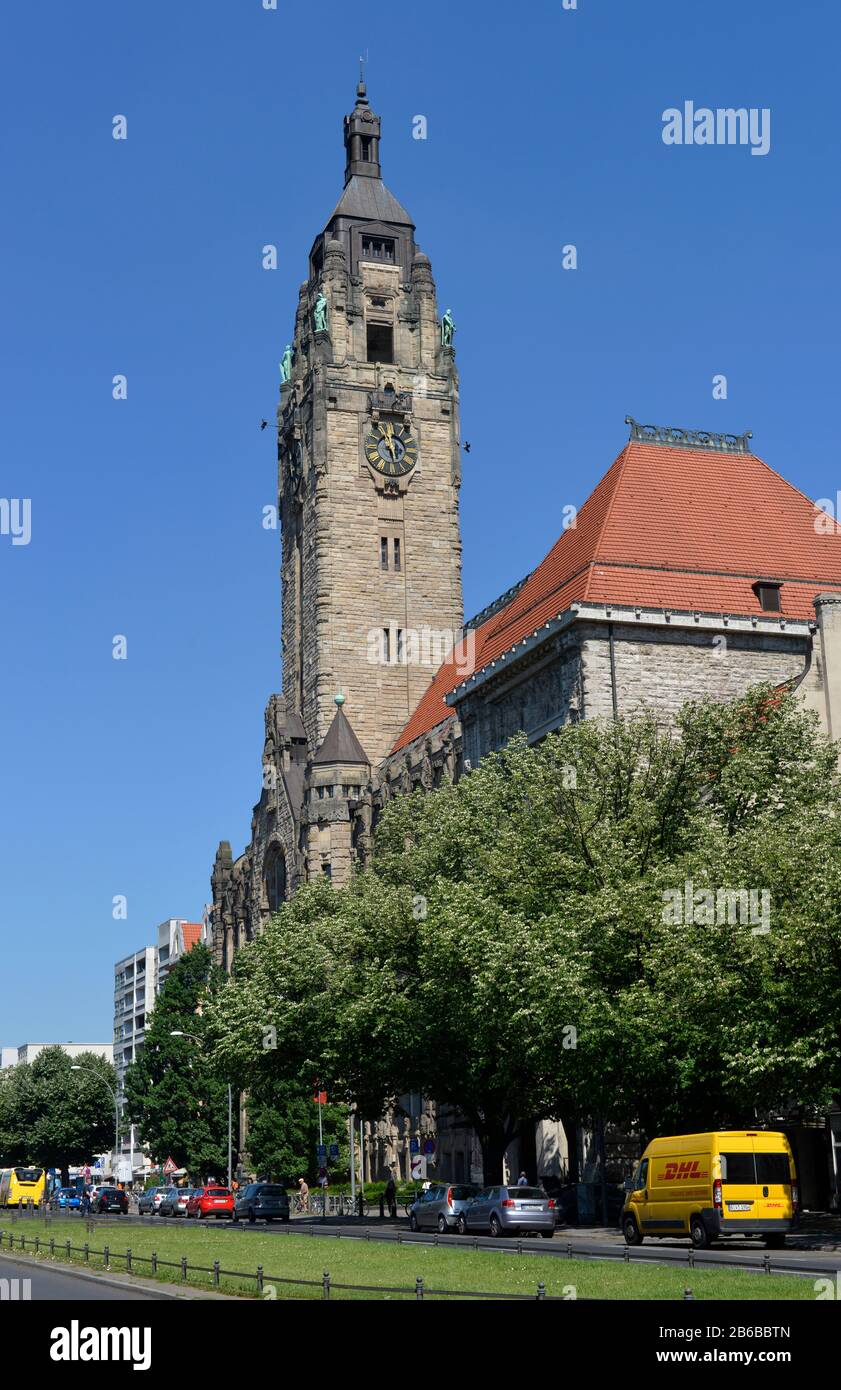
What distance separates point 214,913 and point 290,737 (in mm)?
25137

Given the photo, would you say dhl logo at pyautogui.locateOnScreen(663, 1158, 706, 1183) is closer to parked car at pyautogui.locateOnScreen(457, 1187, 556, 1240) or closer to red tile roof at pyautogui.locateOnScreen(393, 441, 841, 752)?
parked car at pyautogui.locateOnScreen(457, 1187, 556, 1240)

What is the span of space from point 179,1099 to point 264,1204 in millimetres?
33307

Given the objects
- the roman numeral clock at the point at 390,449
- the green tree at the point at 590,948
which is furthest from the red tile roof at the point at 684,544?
the roman numeral clock at the point at 390,449

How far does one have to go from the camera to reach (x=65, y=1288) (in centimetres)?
2464

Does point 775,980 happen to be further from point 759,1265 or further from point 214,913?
point 214,913

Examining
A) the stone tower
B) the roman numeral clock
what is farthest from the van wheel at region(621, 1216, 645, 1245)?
the roman numeral clock

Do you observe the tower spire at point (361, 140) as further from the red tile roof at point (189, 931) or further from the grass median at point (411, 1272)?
the red tile roof at point (189, 931)

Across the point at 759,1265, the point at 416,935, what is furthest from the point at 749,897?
the point at 416,935

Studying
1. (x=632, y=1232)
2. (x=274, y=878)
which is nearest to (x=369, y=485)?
(x=274, y=878)

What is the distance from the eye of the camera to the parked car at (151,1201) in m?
A: 73.0

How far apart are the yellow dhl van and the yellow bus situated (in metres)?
70.8

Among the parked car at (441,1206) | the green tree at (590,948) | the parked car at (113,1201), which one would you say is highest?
the green tree at (590,948)

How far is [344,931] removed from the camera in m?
49.5

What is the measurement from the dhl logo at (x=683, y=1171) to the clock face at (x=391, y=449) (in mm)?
63390
